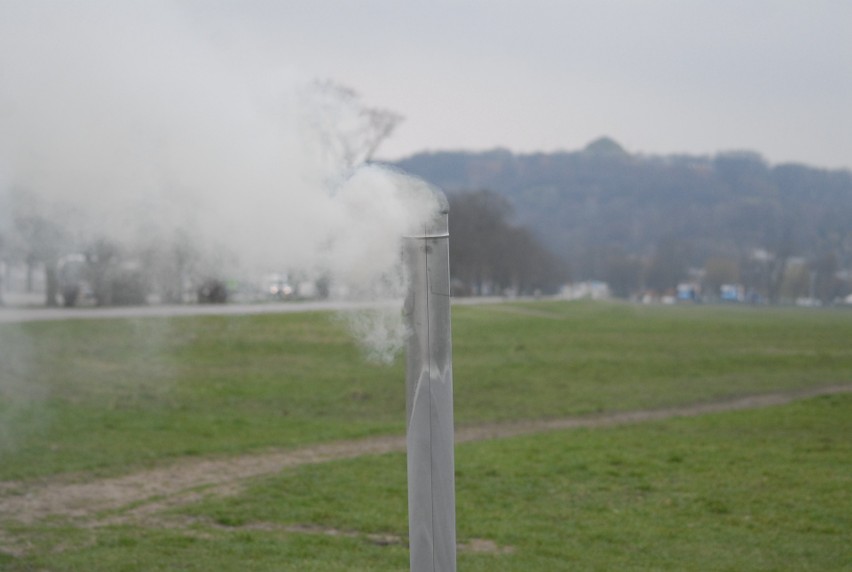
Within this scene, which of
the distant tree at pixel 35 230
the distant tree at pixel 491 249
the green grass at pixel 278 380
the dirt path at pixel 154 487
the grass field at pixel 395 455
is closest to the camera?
→ the grass field at pixel 395 455

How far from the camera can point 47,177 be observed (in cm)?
851

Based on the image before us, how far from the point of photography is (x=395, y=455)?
13.8 metres

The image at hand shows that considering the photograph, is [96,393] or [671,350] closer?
[96,393]

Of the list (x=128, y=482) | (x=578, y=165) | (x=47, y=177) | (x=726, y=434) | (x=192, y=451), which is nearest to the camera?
(x=47, y=177)

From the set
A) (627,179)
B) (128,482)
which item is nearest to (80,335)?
(128,482)

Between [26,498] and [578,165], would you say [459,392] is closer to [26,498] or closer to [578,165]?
[26,498]

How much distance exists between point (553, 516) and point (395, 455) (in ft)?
12.7

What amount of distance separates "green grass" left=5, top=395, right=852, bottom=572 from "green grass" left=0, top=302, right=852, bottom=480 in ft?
10.2

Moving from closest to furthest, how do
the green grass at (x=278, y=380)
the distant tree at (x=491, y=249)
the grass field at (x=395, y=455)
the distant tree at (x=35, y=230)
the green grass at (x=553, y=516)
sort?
the green grass at (x=553, y=516)
the grass field at (x=395, y=455)
the distant tree at (x=35, y=230)
the green grass at (x=278, y=380)
the distant tree at (x=491, y=249)

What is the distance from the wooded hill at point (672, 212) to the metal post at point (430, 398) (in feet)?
142

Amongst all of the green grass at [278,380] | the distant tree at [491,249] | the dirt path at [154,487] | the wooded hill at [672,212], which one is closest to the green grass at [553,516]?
the dirt path at [154,487]

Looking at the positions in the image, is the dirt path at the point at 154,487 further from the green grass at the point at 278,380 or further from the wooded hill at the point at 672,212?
the wooded hill at the point at 672,212

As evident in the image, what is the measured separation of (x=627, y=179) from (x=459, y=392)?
61.5m

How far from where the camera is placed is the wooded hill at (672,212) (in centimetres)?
5902
